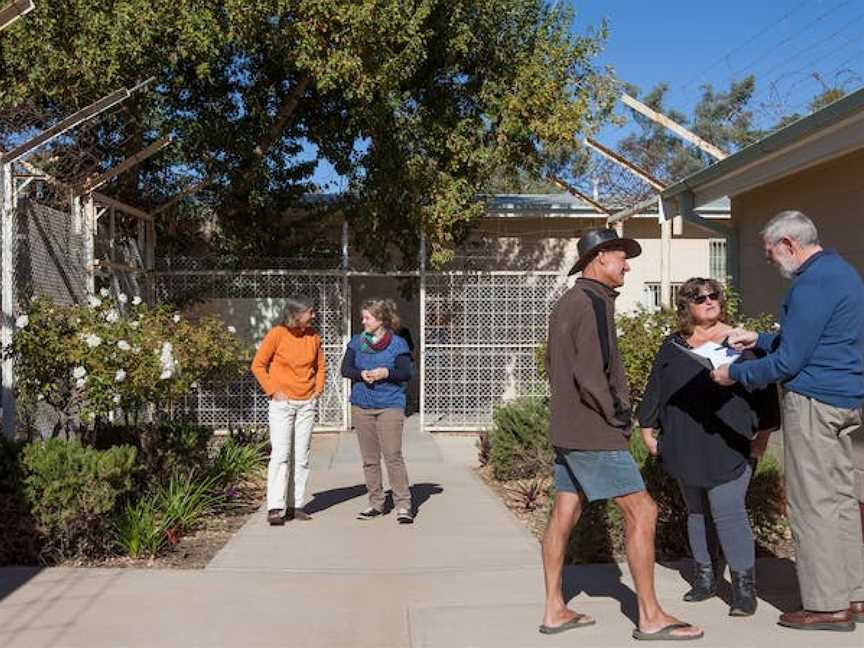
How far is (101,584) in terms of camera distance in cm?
616

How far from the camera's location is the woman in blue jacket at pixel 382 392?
8.25 metres

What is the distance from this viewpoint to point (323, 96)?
45.0ft

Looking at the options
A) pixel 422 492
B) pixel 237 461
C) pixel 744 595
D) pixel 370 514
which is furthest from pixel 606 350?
pixel 237 461

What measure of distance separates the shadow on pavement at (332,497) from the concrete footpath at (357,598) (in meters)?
0.74

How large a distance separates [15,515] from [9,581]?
51cm

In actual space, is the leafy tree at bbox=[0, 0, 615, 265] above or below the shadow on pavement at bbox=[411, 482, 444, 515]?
above

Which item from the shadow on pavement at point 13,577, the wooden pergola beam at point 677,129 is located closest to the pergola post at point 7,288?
the shadow on pavement at point 13,577

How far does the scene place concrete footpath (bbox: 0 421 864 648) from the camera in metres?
5.12

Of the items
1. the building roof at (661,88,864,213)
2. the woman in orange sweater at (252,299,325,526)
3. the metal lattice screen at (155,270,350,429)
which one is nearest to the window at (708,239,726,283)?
the metal lattice screen at (155,270,350,429)

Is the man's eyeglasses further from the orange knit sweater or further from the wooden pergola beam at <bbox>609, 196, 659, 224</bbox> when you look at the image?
the wooden pergola beam at <bbox>609, 196, 659, 224</bbox>

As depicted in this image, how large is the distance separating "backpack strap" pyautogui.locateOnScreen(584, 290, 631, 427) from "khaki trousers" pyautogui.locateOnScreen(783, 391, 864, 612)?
781mm

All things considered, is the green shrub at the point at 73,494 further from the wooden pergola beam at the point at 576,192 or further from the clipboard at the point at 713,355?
the wooden pergola beam at the point at 576,192

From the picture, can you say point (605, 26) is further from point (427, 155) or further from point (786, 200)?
point (786, 200)

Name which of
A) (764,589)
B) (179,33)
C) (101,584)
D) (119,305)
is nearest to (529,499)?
(764,589)
